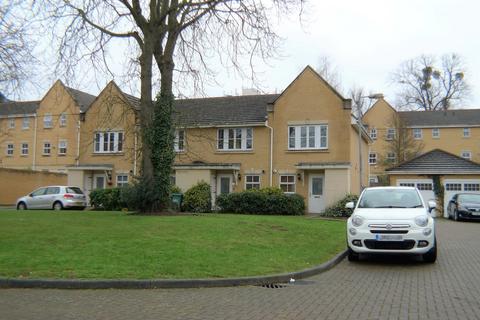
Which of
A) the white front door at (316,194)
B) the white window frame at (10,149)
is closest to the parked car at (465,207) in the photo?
the white front door at (316,194)

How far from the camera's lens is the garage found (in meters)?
32.5

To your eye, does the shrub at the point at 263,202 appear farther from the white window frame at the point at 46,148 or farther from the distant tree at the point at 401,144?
the distant tree at the point at 401,144

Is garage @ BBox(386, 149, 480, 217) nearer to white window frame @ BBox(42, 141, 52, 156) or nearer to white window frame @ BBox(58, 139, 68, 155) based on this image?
white window frame @ BBox(58, 139, 68, 155)

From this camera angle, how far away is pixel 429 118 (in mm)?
61375

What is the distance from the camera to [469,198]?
2822 centimetres

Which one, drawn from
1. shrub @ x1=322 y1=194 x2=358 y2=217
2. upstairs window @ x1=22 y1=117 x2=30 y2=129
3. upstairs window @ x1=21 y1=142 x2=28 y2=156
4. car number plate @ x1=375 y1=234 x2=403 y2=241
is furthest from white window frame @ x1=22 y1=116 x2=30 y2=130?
car number plate @ x1=375 y1=234 x2=403 y2=241

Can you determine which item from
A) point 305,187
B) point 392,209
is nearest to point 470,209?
point 305,187

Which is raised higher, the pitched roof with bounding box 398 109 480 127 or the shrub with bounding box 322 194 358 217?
the pitched roof with bounding box 398 109 480 127

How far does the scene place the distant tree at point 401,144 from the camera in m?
55.6

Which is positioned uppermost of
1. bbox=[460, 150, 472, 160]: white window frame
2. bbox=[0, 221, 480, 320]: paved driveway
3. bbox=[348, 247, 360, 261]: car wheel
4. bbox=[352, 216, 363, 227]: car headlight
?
bbox=[460, 150, 472, 160]: white window frame

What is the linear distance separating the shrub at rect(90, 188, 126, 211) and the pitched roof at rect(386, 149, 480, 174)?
17893 mm

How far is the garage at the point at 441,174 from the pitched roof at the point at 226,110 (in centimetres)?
985

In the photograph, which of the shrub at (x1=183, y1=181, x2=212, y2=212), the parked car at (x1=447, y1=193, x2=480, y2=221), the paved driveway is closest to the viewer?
the paved driveway

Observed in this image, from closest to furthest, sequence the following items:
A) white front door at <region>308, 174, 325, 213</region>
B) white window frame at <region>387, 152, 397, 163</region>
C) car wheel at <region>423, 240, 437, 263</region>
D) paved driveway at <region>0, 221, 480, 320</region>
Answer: paved driveway at <region>0, 221, 480, 320</region> < car wheel at <region>423, 240, 437, 263</region> < white front door at <region>308, 174, 325, 213</region> < white window frame at <region>387, 152, 397, 163</region>
